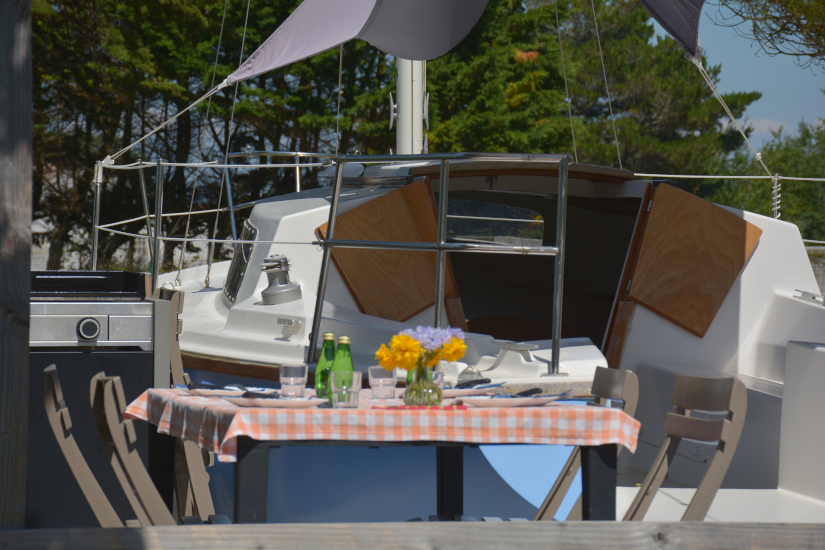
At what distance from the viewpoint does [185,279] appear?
7.01m

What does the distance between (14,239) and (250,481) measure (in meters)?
0.81

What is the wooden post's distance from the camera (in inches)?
65.1

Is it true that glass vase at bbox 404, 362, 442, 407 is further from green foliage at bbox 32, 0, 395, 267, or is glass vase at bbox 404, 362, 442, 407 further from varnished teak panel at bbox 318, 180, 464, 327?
green foliage at bbox 32, 0, 395, 267

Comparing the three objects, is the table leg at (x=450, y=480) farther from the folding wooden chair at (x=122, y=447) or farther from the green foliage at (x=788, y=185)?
the green foliage at (x=788, y=185)

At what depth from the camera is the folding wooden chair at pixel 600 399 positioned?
2.50 metres

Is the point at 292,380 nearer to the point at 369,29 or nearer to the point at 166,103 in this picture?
the point at 369,29

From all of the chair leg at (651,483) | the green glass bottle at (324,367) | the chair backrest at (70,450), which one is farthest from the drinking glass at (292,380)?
the chair leg at (651,483)

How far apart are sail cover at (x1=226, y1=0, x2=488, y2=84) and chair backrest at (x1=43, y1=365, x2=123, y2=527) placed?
2584 millimetres

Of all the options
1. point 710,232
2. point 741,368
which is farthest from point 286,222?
point 741,368

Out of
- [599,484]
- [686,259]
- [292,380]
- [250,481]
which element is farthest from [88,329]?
[686,259]

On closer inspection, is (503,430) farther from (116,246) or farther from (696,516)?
(116,246)

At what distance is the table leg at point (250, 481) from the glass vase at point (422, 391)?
0.47 meters

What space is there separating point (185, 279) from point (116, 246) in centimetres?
1153

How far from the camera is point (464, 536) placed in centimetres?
170
